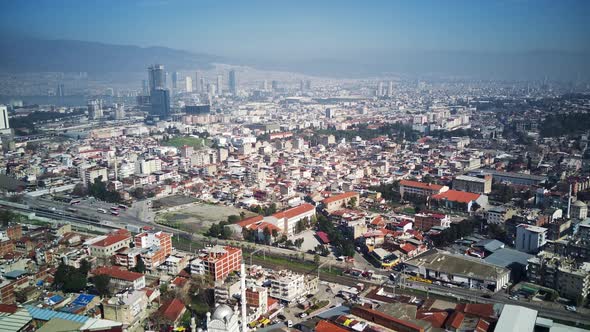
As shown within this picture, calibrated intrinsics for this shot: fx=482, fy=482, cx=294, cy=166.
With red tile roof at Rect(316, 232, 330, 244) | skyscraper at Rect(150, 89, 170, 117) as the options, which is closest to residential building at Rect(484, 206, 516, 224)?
red tile roof at Rect(316, 232, 330, 244)

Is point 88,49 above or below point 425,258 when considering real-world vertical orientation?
above

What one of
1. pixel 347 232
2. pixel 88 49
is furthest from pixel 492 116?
pixel 88 49

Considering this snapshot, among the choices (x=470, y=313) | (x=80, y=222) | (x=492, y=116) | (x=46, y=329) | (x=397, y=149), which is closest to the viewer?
(x=46, y=329)

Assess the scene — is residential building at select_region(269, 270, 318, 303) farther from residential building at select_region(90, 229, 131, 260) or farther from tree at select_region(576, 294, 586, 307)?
tree at select_region(576, 294, 586, 307)

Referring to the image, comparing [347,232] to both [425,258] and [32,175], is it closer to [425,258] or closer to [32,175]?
[425,258]

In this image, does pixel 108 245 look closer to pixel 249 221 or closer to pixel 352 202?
pixel 249 221

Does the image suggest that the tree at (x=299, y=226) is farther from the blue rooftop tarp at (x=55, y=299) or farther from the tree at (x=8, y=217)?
the tree at (x=8, y=217)

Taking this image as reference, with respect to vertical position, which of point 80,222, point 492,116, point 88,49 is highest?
point 88,49
